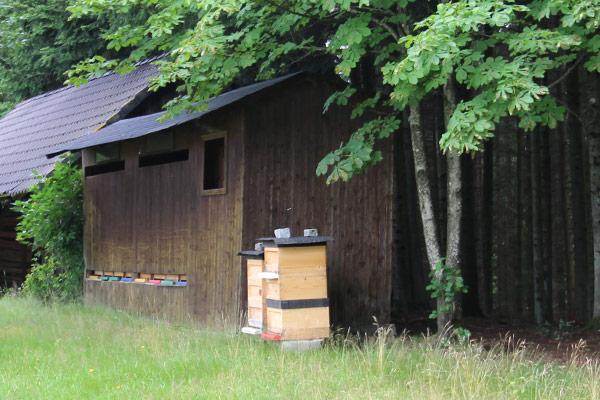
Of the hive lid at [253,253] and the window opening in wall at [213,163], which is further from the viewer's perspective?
the window opening in wall at [213,163]

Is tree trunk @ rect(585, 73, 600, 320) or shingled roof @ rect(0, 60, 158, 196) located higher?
shingled roof @ rect(0, 60, 158, 196)

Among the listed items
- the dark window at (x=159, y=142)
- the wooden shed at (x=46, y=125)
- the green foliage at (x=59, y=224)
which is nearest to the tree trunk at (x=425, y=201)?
the dark window at (x=159, y=142)

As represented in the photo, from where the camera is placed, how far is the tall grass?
6.76 m

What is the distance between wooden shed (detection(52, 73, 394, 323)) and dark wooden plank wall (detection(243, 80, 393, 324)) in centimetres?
2

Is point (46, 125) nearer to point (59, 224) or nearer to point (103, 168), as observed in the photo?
point (103, 168)

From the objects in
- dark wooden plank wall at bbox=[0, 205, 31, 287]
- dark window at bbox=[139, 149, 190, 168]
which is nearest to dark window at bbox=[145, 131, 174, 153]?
dark window at bbox=[139, 149, 190, 168]

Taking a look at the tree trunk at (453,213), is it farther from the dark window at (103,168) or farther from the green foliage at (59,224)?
the green foliage at (59,224)

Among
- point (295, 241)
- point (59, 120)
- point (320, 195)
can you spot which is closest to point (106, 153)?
point (320, 195)

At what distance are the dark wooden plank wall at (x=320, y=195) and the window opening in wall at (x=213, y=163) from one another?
867 mm

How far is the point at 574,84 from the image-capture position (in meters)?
12.8

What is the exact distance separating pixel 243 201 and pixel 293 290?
202 centimetres

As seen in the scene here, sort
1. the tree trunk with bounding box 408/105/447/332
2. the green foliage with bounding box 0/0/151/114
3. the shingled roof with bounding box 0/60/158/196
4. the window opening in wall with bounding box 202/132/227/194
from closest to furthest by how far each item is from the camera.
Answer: the tree trunk with bounding box 408/105/447/332 → the window opening in wall with bounding box 202/132/227/194 → the shingled roof with bounding box 0/60/158/196 → the green foliage with bounding box 0/0/151/114

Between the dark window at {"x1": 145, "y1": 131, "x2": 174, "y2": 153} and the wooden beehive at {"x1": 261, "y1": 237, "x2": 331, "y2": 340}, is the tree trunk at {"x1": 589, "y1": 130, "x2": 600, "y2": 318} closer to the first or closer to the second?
the wooden beehive at {"x1": 261, "y1": 237, "x2": 331, "y2": 340}

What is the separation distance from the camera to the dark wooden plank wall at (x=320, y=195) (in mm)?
10898
